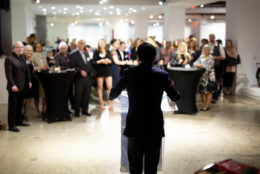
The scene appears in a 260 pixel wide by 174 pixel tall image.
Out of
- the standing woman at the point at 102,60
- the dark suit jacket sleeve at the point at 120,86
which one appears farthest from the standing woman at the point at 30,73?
the dark suit jacket sleeve at the point at 120,86

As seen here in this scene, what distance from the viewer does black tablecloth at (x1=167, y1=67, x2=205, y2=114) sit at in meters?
6.22

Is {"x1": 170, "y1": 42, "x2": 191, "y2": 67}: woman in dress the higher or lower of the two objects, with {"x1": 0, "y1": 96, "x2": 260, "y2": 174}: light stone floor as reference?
higher

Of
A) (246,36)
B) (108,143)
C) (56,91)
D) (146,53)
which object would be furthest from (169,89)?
(246,36)

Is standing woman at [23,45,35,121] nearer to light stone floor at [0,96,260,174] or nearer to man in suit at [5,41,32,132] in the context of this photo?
man in suit at [5,41,32,132]

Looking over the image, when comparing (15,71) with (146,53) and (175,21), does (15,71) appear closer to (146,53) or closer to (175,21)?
(146,53)

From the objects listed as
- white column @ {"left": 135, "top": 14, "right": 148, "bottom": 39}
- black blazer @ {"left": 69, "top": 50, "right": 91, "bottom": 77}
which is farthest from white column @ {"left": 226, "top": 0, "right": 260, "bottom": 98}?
white column @ {"left": 135, "top": 14, "right": 148, "bottom": 39}

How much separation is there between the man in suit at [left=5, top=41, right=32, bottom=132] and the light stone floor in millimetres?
355

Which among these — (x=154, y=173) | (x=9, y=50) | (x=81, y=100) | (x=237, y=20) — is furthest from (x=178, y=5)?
(x=154, y=173)

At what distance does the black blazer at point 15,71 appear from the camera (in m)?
4.99

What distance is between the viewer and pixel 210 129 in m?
5.51

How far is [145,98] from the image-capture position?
238 cm

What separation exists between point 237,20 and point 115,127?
518cm

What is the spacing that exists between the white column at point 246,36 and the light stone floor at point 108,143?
2.49 metres

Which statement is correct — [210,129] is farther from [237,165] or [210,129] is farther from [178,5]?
[178,5]
